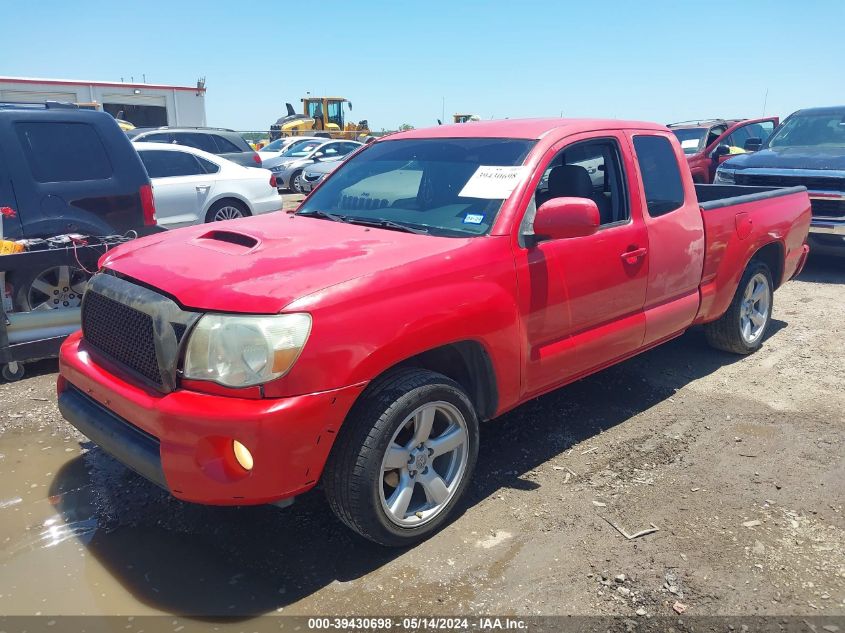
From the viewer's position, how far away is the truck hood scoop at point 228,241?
324 cm

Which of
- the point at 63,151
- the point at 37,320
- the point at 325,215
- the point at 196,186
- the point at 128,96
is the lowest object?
the point at 37,320

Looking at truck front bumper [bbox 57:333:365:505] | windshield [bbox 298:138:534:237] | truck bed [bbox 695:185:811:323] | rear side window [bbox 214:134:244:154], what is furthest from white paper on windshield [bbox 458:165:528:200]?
rear side window [bbox 214:134:244:154]

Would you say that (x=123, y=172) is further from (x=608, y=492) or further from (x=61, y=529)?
(x=608, y=492)

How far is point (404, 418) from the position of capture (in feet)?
9.49

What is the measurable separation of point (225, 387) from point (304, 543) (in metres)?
0.95

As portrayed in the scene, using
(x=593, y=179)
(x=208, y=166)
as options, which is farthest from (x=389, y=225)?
(x=208, y=166)

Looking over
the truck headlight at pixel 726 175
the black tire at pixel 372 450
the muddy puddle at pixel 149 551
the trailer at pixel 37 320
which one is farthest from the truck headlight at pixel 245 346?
the truck headlight at pixel 726 175

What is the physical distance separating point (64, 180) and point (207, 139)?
9.20 meters

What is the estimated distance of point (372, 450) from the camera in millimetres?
2781

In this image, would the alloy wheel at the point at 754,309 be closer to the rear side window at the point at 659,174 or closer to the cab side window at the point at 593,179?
the rear side window at the point at 659,174

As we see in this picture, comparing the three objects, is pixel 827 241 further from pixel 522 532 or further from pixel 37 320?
pixel 37 320

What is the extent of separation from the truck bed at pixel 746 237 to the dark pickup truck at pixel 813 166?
117 inches

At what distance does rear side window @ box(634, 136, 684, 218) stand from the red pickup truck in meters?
0.02

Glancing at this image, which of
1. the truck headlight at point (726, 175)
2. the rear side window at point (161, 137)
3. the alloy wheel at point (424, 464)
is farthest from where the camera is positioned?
the rear side window at point (161, 137)
